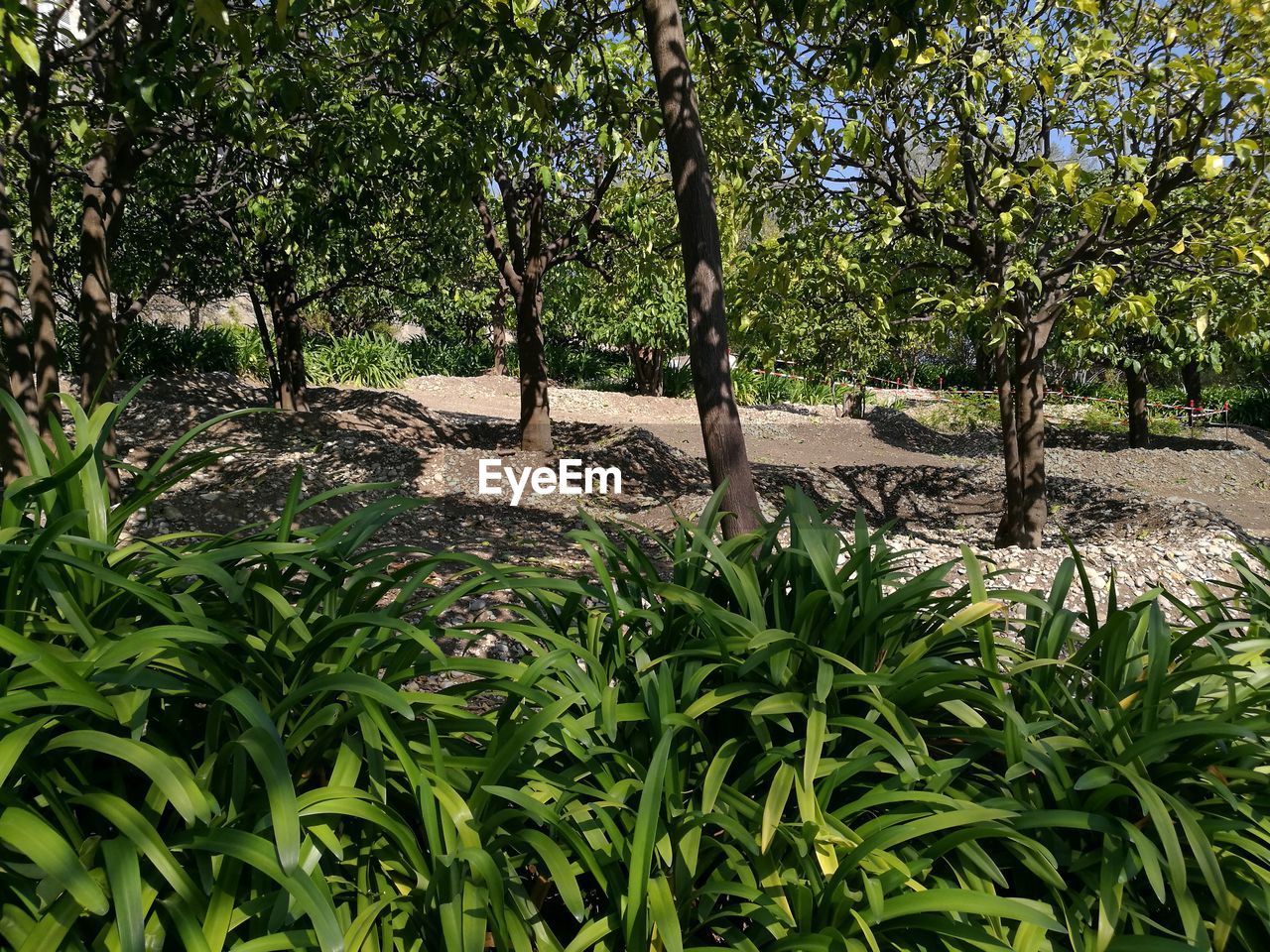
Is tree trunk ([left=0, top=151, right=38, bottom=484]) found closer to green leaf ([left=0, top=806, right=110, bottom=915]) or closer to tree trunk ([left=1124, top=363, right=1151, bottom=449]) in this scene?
green leaf ([left=0, top=806, right=110, bottom=915])

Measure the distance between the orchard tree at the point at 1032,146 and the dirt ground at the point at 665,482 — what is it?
52.0 inches

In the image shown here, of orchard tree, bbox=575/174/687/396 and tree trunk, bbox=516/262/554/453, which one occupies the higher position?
orchard tree, bbox=575/174/687/396

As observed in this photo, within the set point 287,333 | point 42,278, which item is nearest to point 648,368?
point 287,333

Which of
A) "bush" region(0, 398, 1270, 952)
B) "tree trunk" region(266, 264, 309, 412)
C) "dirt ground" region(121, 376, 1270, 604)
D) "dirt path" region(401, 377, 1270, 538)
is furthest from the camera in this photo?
"dirt path" region(401, 377, 1270, 538)

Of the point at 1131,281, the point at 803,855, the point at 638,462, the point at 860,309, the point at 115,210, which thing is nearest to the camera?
the point at 803,855

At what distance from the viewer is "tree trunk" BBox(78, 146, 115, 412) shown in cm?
534

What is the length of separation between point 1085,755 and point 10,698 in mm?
1943

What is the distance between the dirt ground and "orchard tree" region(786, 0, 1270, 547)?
1320 millimetres

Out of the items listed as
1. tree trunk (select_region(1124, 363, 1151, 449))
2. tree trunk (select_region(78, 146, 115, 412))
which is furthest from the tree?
tree trunk (select_region(1124, 363, 1151, 449))

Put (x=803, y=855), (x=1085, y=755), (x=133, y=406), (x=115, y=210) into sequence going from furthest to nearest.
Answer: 1. (x=133, y=406)
2. (x=115, y=210)
3. (x=1085, y=755)
4. (x=803, y=855)

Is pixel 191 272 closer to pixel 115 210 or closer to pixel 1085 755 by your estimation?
pixel 115 210

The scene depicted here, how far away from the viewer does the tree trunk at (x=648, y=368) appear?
20344mm

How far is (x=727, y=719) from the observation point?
6.44 feet

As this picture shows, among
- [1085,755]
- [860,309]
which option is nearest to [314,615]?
[1085,755]
